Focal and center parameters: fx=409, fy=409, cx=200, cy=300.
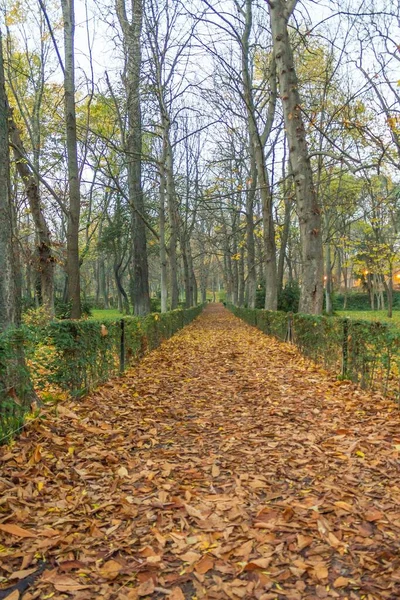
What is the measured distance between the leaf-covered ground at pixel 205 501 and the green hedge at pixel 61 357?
0.31m

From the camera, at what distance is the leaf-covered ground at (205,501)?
6.91ft

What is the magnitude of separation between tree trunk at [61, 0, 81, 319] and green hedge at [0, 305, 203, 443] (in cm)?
259

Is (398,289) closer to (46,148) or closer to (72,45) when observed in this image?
(46,148)

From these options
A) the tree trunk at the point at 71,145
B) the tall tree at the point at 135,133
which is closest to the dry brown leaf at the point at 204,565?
the tree trunk at the point at 71,145

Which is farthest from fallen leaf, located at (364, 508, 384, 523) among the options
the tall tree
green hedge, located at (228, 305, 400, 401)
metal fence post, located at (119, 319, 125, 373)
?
the tall tree

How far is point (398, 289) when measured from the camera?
47812mm

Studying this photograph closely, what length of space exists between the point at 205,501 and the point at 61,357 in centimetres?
290

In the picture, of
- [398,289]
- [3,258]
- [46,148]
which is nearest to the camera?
[3,258]

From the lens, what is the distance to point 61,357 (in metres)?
5.09

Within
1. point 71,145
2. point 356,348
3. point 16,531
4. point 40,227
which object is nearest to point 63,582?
point 16,531

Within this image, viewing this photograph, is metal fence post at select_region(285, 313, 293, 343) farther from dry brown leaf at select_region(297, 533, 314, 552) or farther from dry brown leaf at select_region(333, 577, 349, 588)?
dry brown leaf at select_region(333, 577, 349, 588)

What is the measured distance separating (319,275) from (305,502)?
7713 millimetres

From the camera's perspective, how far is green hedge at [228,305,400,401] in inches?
204

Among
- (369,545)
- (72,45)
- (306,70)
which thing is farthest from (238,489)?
(306,70)
